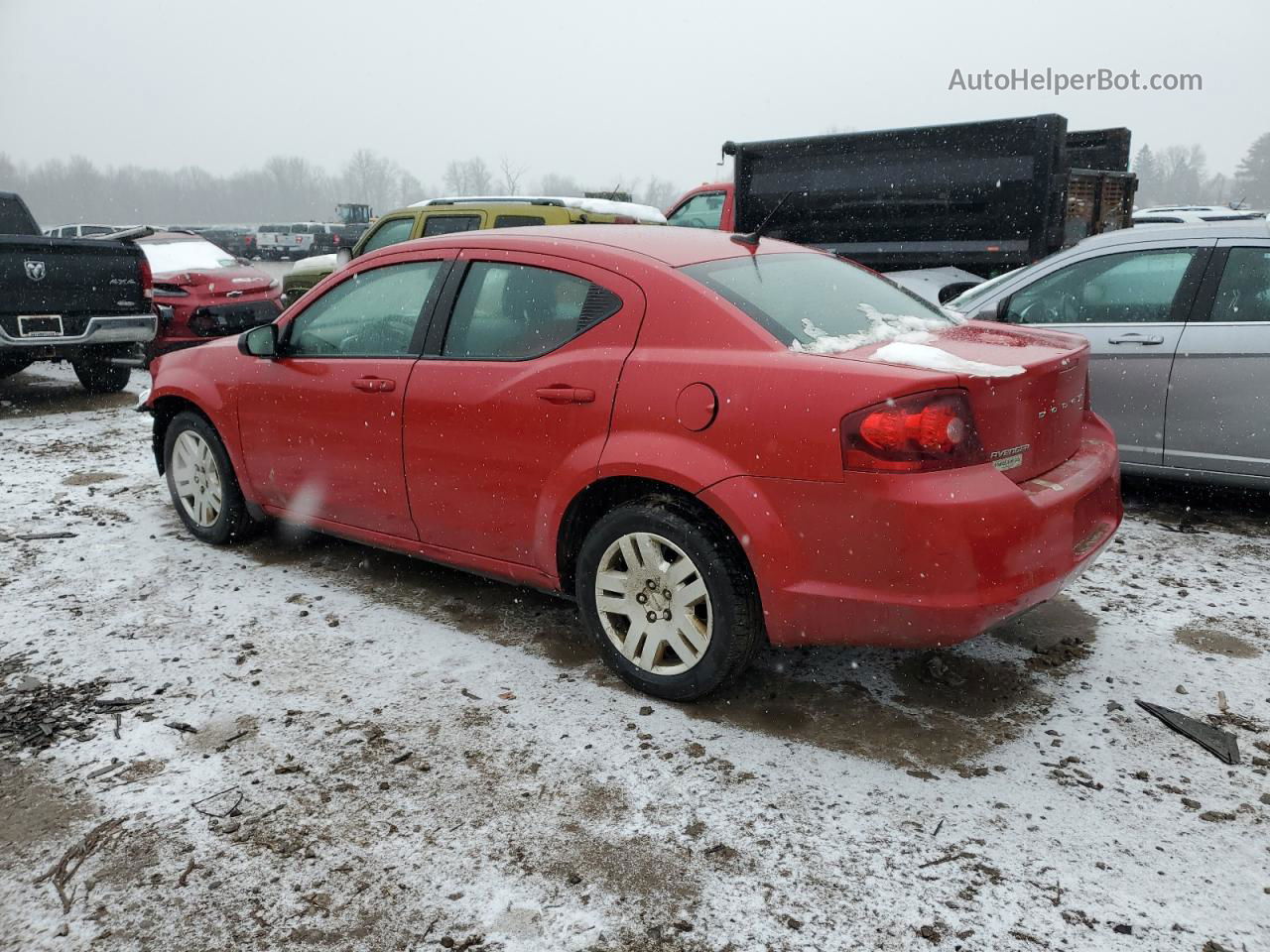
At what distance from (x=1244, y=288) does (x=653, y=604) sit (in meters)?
3.88

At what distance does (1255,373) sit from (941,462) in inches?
125

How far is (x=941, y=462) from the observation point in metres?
2.75

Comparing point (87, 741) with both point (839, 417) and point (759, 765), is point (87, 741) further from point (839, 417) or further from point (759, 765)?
point (839, 417)

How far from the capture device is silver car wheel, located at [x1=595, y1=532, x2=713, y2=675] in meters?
3.16

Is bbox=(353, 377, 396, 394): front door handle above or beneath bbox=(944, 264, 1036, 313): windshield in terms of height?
beneath

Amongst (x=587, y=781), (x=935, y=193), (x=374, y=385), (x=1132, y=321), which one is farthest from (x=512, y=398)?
(x=935, y=193)

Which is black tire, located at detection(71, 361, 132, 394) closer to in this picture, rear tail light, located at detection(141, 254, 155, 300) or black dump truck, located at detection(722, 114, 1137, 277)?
rear tail light, located at detection(141, 254, 155, 300)

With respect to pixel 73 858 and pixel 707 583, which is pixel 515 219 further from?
pixel 73 858

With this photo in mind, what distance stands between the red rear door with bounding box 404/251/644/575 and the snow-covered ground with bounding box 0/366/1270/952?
547 mm

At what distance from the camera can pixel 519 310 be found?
361cm

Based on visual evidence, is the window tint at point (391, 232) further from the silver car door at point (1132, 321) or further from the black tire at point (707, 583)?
the black tire at point (707, 583)

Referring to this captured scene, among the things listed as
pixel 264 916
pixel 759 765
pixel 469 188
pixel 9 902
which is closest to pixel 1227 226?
pixel 759 765

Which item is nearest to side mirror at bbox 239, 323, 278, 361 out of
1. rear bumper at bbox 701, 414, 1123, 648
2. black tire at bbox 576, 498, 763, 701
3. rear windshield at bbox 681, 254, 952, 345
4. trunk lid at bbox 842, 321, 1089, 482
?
black tire at bbox 576, 498, 763, 701

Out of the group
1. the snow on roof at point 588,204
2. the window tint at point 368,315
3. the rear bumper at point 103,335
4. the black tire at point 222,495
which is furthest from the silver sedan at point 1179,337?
the rear bumper at point 103,335
